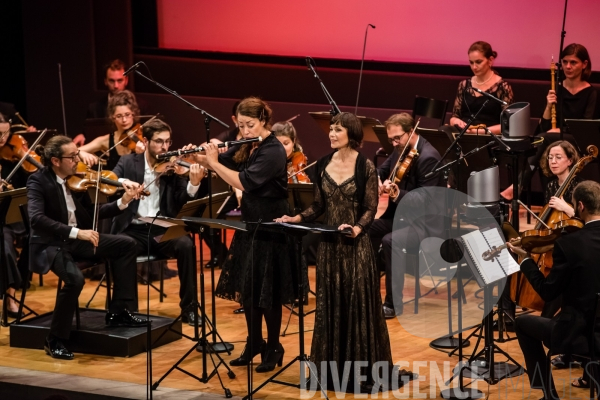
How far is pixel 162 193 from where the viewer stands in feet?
19.4

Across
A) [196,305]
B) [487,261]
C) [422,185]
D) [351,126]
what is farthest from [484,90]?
[196,305]

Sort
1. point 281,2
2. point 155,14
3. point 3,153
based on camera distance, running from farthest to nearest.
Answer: point 155,14
point 281,2
point 3,153

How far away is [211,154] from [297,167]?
2.11m

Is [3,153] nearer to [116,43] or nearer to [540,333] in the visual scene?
[116,43]

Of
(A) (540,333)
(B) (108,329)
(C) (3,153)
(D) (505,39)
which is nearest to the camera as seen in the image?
(A) (540,333)

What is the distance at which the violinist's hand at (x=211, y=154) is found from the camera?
4531 mm

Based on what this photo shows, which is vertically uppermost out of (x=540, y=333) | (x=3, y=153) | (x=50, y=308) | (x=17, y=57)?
(x=17, y=57)

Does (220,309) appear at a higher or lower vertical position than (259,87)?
lower

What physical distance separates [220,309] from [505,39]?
3639 millimetres

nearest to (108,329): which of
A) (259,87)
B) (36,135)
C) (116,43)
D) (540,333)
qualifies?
(36,135)

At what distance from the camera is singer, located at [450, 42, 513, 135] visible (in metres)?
6.60

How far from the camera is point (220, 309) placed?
6.23 m

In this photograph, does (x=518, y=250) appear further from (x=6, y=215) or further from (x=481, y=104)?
(x=6, y=215)

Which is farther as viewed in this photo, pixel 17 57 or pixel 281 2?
pixel 17 57
